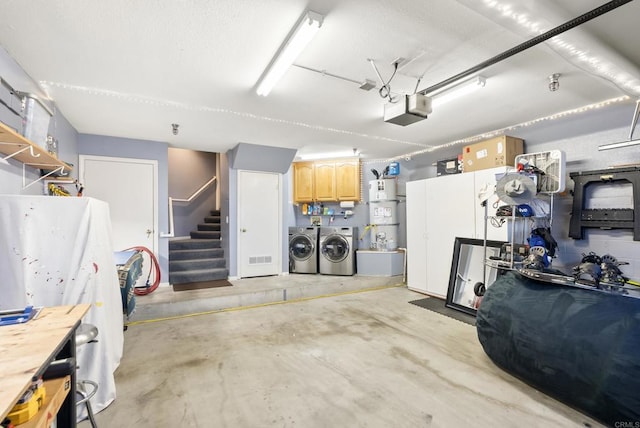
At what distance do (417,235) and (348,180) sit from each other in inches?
74.3

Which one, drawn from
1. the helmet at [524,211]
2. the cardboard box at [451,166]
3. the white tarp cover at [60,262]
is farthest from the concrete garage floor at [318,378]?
the cardboard box at [451,166]

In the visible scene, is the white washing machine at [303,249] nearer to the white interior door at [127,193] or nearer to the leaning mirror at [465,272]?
the white interior door at [127,193]

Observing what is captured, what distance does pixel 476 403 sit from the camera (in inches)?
78.9

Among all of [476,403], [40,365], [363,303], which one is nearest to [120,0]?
[40,365]

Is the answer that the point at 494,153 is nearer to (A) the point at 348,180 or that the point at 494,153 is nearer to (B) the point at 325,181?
(A) the point at 348,180

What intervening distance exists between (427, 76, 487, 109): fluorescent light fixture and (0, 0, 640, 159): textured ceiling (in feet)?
0.39

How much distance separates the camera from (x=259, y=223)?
5.62m

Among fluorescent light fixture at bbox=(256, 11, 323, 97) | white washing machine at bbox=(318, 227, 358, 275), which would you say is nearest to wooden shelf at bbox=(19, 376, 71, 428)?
fluorescent light fixture at bbox=(256, 11, 323, 97)

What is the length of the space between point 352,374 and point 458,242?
2594mm

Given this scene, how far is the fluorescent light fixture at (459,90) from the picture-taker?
2714 mm

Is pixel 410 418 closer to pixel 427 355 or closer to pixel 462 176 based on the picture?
pixel 427 355

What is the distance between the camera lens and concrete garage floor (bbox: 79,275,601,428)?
1.88m

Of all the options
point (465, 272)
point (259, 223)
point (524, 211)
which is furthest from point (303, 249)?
point (524, 211)

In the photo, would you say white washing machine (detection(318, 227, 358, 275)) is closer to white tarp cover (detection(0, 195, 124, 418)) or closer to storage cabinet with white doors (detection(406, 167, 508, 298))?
storage cabinet with white doors (detection(406, 167, 508, 298))
